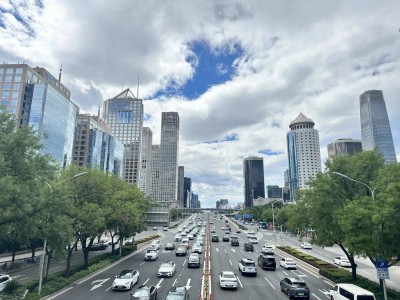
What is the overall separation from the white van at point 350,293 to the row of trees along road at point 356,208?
9.17 feet

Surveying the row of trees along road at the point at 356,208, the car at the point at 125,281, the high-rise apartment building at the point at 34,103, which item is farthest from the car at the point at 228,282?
the high-rise apartment building at the point at 34,103

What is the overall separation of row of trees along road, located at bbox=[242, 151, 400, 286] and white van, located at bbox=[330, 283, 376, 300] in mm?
2794

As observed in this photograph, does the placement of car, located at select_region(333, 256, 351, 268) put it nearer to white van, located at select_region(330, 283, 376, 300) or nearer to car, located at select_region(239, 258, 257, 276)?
car, located at select_region(239, 258, 257, 276)

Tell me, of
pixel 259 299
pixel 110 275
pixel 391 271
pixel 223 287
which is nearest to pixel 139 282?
pixel 110 275

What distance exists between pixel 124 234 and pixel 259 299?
2747 centimetres

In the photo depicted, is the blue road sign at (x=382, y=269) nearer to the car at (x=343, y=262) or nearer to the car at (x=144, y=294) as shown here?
the car at (x=144, y=294)

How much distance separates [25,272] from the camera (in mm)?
43094

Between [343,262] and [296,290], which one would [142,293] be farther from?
[343,262]

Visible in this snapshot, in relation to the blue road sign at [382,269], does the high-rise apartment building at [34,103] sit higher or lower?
higher

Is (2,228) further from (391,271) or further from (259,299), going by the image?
(391,271)

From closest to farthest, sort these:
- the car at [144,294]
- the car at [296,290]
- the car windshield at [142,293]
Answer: the car at [144,294]
the car windshield at [142,293]
the car at [296,290]

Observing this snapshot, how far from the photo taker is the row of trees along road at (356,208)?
22.0 metres

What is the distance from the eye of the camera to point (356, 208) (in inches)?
953

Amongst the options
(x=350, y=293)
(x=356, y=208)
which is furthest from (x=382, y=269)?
(x=356, y=208)
